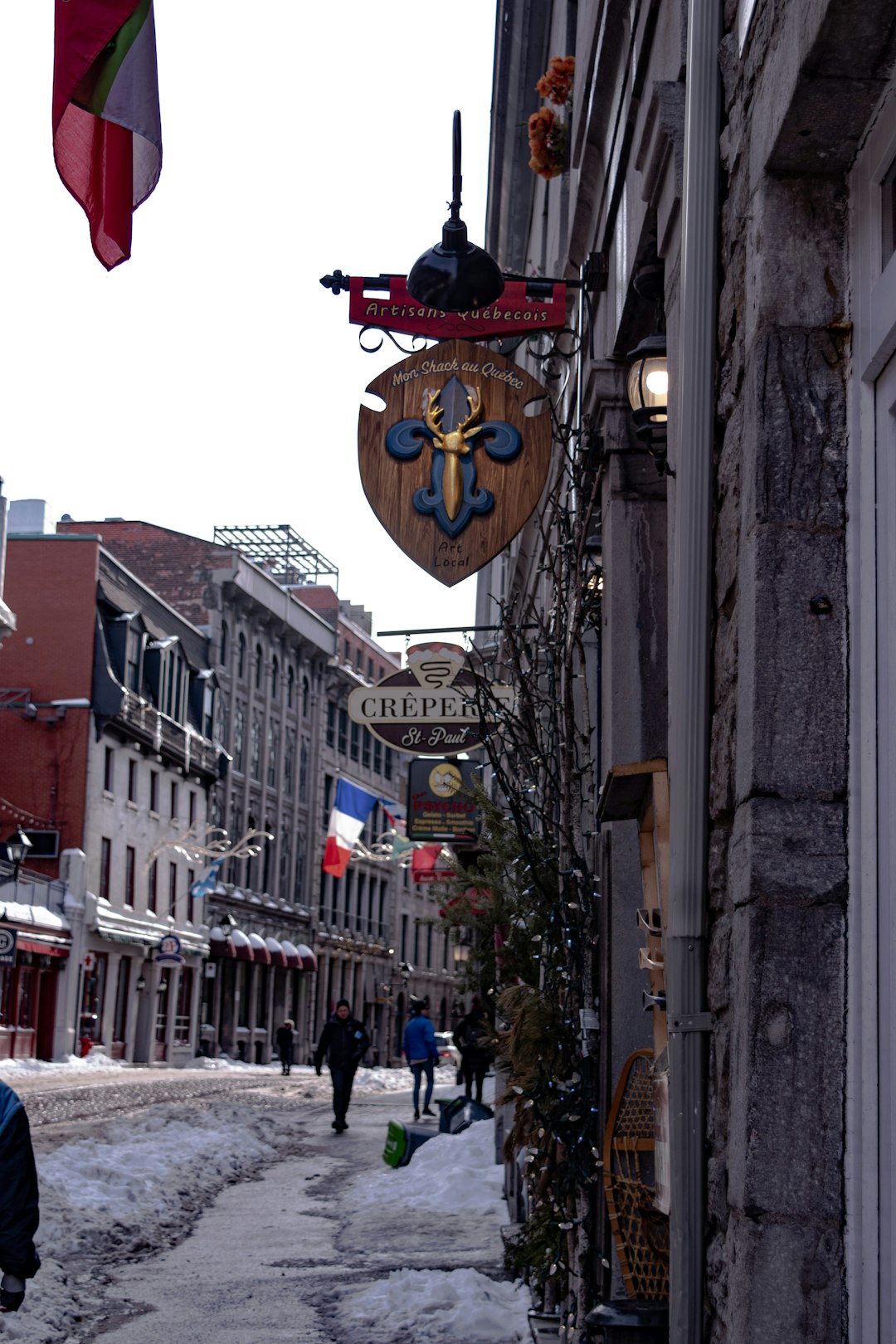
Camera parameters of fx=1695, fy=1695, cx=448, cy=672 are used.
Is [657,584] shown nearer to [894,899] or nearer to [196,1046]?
[894,899]

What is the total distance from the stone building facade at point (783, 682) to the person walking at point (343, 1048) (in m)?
17.5

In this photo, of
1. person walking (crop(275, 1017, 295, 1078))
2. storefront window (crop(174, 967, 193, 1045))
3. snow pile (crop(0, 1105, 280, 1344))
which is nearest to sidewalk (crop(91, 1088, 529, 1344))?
snow pile (crop(0, 1105, 280, 1344))

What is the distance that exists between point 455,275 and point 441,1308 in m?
4.90

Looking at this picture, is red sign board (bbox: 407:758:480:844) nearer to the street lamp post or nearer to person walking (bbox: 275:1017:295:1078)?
the street lamp post

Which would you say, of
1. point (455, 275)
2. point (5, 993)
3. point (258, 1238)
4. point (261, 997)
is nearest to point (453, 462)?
point (455, 275)

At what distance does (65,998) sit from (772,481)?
41.0 meters

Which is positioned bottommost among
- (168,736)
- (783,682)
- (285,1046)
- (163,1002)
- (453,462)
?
(285,1046)

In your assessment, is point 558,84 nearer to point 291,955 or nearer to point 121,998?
point 121,998

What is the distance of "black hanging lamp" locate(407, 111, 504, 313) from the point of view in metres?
7.96

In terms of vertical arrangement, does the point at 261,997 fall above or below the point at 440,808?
below

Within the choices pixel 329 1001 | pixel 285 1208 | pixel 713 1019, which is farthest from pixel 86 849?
pixel 713 1019

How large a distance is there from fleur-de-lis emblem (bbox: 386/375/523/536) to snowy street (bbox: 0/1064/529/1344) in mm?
3724

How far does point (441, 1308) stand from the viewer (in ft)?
26.5

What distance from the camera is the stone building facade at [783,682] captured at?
136 inches
